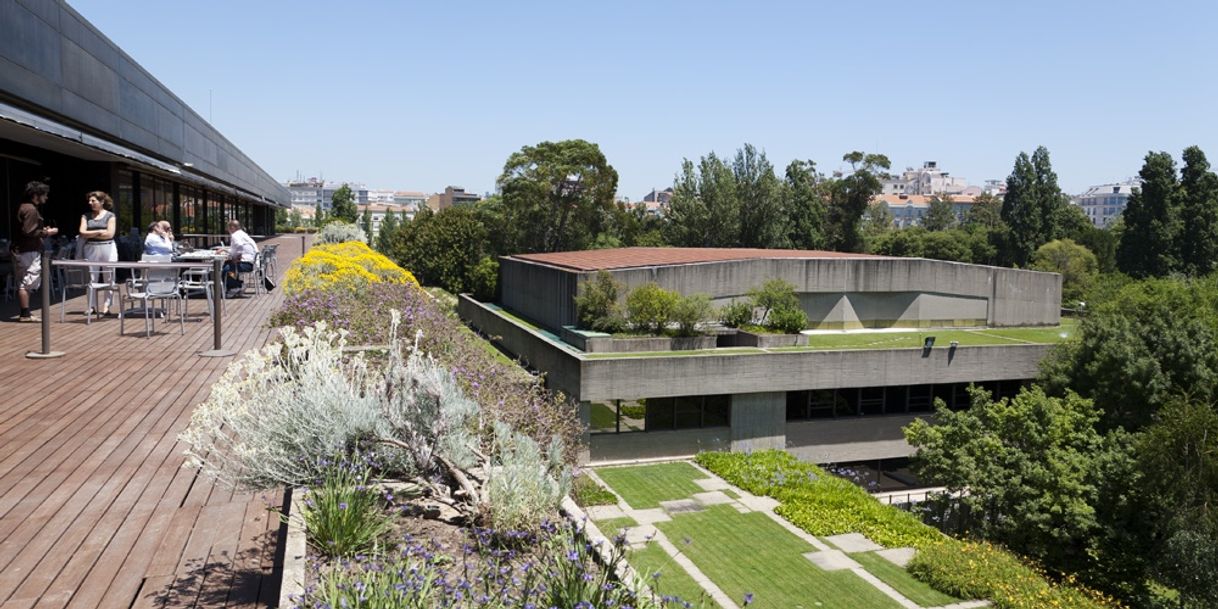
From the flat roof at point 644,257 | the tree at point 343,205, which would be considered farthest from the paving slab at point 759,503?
the tree at point 343,205

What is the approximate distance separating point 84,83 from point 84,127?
2.54 feet

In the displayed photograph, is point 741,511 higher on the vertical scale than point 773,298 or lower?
lower

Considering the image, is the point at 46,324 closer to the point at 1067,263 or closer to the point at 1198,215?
the point at 1067,263

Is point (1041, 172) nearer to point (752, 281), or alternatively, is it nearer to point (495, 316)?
point (752, 281)

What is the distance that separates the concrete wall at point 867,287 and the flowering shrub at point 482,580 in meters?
25.7

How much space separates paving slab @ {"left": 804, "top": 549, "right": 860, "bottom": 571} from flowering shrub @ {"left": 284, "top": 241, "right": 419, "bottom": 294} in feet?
29.2

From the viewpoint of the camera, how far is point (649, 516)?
19516mm

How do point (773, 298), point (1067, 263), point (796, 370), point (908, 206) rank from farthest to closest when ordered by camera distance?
point (908, 206)
point (1067, 263)
point (773, 298)
point (796, 370)

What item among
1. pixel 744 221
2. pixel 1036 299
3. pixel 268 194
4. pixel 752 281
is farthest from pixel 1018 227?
pixel 268 194

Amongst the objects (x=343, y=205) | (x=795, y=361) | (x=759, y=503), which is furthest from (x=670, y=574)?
(x=343, y=205)

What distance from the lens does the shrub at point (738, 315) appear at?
29.8m

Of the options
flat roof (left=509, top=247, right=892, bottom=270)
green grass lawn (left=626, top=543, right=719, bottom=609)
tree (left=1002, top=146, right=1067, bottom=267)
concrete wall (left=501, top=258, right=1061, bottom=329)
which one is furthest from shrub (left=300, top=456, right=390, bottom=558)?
tree (left=1002, top=146, right=1067, bottom=267)

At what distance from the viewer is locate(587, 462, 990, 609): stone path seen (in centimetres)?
1465

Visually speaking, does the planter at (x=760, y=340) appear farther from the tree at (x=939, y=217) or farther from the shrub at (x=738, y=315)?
the tree at (x=939, y=217)
